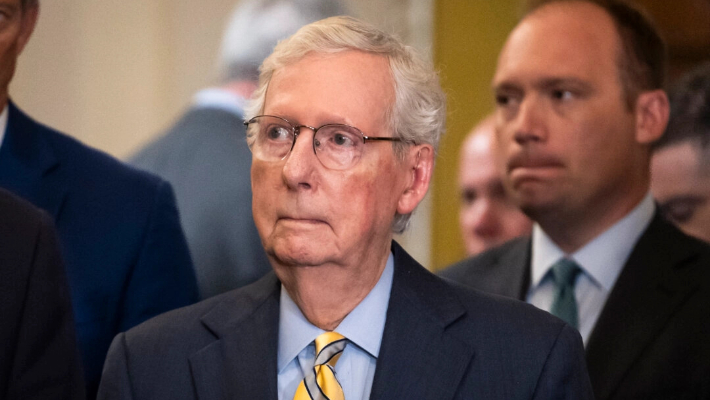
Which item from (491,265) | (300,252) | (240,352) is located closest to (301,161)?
(300,252)

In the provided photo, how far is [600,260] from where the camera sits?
7.98ft

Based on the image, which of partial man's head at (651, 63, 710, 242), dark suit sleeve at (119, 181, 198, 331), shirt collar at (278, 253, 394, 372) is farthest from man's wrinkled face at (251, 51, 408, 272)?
partial man's head at (651, 63, 710, 242)

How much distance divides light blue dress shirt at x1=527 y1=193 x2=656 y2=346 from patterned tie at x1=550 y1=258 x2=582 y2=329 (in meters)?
0.02

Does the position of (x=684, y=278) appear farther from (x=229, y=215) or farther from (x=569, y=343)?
(x=229, y=215)

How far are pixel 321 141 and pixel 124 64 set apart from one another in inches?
93.4

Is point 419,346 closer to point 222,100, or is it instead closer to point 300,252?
point 300,252

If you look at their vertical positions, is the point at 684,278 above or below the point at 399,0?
below

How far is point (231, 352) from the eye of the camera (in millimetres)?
1695

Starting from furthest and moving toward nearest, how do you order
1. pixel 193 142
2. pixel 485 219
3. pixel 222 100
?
pixel 485 219 < pixel 222 100 < pixel 193 142

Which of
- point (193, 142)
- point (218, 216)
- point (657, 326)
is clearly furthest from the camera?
point (193, 142)

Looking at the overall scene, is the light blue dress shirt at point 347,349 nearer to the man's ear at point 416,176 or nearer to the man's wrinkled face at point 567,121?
the man's ear at point 416,176

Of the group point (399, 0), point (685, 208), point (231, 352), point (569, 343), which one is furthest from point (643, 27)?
point (399, 0)

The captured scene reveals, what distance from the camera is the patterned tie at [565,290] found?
7.89 feet

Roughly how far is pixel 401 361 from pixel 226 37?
7.23 feet
